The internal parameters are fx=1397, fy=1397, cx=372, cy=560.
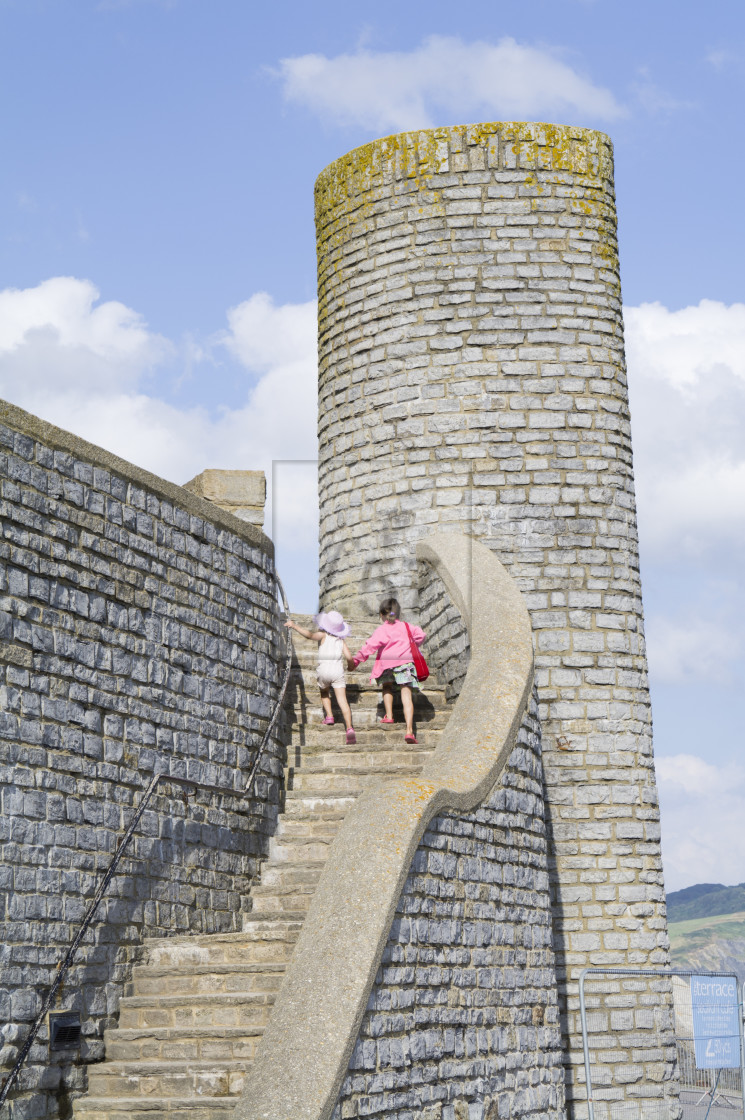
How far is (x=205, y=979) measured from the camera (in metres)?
7.85

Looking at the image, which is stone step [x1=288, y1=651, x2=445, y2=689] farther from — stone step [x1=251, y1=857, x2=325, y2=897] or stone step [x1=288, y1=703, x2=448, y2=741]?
stone step [x1=251, y1=857, x2=325, y2=897]

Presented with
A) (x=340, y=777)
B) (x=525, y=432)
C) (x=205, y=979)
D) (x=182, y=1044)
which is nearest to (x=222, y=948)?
(x=205, y=979)

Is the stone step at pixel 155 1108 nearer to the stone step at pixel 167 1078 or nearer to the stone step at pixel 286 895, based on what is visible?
the stone step at pixel 167 1078

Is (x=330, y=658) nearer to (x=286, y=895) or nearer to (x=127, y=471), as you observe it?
(x=286, y=895)

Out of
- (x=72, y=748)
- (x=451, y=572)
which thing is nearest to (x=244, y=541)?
(x=451, y=572)

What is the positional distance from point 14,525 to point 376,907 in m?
2.84

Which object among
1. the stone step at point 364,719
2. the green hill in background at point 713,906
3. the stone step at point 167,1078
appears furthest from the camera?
the green hill in background at point 713,906

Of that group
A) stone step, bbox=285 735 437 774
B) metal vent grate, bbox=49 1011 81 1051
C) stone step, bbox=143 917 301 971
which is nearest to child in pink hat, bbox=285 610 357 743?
stone step, bbox=285 735 437 774

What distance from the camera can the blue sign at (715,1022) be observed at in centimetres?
986

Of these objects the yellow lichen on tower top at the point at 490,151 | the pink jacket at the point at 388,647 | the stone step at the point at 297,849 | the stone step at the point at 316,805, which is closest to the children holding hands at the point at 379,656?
the pink jacket at the point at 388,647

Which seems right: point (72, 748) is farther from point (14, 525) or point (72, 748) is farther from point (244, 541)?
point (244, 541)

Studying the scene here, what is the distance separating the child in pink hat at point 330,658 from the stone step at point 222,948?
2.53 metres

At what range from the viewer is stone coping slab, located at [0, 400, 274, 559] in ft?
25.6

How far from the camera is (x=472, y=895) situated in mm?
8898
